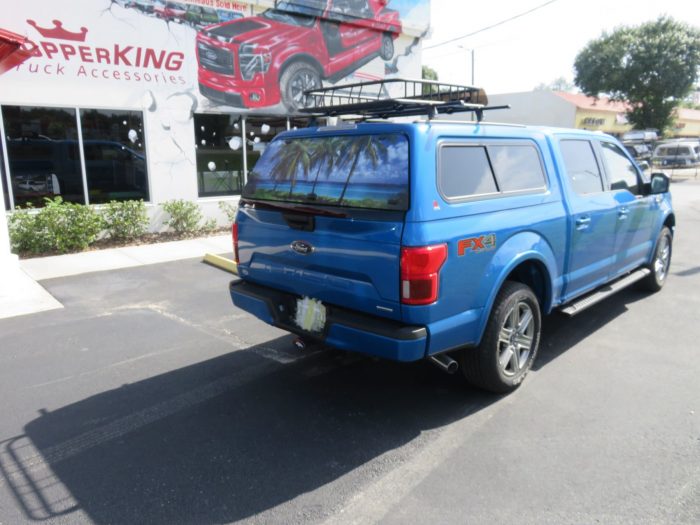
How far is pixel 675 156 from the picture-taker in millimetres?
31297

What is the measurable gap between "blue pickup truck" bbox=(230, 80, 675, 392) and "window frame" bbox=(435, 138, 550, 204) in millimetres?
12

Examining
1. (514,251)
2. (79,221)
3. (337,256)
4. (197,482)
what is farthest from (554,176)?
(79,221)

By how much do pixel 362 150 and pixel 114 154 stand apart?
7.69 m

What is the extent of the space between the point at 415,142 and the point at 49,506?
2854 mm

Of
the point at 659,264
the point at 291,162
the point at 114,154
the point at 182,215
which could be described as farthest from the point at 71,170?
the point at 659,264

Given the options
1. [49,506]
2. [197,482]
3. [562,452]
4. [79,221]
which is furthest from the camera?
[79,221]

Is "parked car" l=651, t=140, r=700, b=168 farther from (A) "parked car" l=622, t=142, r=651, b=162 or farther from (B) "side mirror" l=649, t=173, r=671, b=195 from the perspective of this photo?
(B) "side mirror" l=649, t=173, r=671, b=195

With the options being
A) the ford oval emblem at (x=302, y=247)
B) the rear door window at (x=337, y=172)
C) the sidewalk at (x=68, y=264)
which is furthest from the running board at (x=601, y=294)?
the sidewalk at (x=68, y=264)

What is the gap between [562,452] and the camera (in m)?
3.25

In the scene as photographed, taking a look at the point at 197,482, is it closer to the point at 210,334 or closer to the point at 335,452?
the point at 335,452

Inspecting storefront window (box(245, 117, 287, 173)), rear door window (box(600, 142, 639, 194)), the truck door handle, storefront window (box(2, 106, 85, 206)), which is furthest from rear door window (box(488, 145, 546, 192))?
storefront window (box(245, 117, 287, 173))

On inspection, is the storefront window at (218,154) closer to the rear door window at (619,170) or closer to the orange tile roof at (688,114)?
the rear door window at (619,170)

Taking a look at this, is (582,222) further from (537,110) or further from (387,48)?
(537,110)

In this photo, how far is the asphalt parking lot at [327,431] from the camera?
280 centimetres
